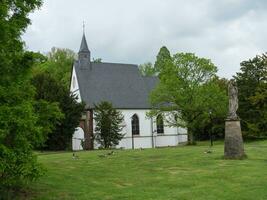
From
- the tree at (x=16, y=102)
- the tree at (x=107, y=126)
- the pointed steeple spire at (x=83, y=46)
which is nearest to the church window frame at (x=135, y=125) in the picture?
the tree at (x=107, y=126)

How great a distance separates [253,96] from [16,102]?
36.3 m

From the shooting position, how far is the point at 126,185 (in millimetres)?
13375

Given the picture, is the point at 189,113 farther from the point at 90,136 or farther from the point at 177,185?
the point at 177,185

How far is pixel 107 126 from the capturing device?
44.0 meters

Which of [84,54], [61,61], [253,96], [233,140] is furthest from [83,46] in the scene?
[233,140]

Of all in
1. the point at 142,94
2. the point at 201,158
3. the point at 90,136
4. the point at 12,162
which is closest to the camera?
the point at 12,162

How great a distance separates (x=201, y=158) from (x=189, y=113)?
66.5 ft

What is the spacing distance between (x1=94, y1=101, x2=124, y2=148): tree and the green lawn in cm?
2431

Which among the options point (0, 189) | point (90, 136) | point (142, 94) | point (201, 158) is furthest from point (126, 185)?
point (142, 94)

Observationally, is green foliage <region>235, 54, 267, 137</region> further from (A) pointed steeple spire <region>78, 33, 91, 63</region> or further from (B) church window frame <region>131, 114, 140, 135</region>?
(A) pointed steeple spire <region>78, 33, 91, 63</region>

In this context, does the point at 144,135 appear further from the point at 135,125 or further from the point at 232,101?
the point at 232,101

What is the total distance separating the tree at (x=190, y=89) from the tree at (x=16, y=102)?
29178 millimetres

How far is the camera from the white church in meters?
49.1

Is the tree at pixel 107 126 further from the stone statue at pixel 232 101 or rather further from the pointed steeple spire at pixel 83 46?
the stone statue at pixel 232 101
